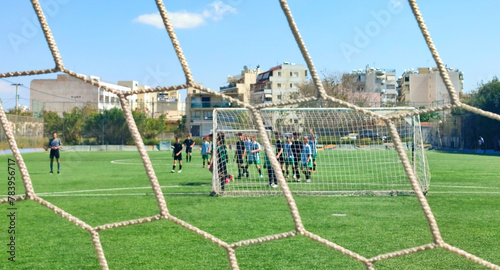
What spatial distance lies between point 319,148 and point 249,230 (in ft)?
28.4

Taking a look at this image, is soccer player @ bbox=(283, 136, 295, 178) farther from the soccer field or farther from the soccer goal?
the soccer field

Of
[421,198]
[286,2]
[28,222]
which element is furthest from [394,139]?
[28,222]

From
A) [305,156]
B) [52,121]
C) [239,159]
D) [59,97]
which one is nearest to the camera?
[305,156]

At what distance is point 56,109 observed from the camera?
117ft

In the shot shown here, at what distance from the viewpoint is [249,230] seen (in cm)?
602

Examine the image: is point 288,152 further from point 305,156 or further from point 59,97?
point 59,97

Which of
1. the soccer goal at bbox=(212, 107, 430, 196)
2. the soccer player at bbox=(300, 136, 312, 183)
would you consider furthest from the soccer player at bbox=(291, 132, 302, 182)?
the soccer player at bbox=(300, 136, 312, 183)

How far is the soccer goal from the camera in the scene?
10.2 meters

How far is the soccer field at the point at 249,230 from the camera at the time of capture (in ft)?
15.2

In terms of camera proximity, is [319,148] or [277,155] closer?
[277,155]

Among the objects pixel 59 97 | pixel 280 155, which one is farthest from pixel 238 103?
pixel 59 97

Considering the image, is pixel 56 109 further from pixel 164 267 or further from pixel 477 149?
pixel 164 267

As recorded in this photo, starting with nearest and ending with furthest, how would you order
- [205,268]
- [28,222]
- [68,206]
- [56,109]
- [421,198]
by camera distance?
[421,198], [205,268], [28,222], [68,206], [56,109]

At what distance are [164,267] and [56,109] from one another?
33.5 meters
